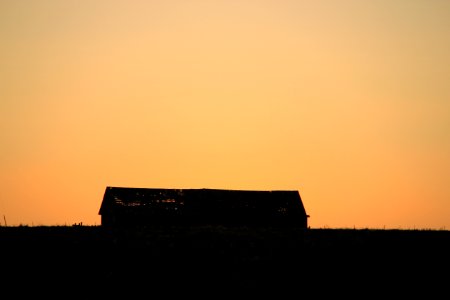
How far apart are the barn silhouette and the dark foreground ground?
20197mm

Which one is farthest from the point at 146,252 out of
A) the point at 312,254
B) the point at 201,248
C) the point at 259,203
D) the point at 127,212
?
the point at 259,203

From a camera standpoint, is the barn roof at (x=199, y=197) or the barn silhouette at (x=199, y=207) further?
the barn roof at (x=199, y=197)

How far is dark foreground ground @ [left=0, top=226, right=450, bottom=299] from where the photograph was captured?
99.5ft

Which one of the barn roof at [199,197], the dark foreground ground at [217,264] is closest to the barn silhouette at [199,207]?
the barn roof at [199,197]

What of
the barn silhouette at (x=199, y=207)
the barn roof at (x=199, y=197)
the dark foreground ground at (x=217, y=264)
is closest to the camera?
the dark foreground ground at (x=217, y=264)

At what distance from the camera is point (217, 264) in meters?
34.7

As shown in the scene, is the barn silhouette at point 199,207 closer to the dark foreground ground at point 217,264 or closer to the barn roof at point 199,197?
the barn roof at point 199,197

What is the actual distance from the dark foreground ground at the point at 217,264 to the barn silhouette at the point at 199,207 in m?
20.2

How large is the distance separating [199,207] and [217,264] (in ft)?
109

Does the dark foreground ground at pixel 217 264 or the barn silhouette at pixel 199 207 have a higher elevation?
the barn silhouette at pixel 199 207

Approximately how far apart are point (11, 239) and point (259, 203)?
3418cm

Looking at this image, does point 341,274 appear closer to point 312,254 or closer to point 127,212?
point 312,254

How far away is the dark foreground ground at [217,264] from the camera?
99.5ft

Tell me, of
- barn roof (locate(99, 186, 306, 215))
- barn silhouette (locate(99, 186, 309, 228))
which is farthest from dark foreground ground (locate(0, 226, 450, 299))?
barn roof (locate(99, 186, 306, 215))
